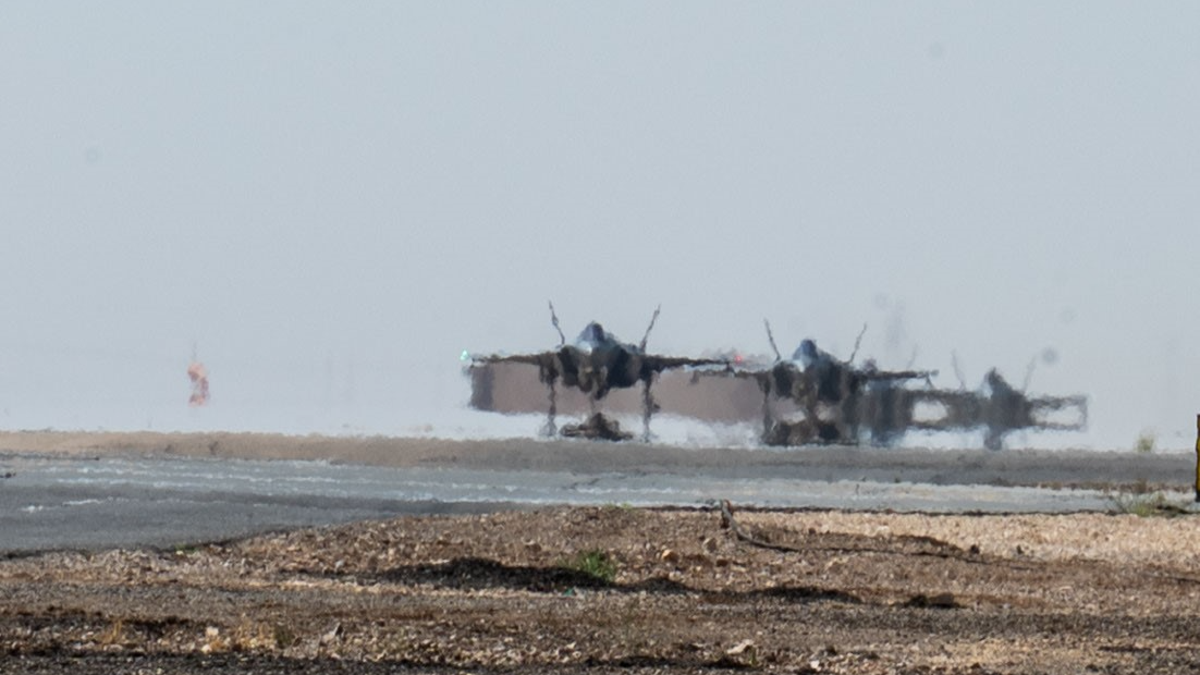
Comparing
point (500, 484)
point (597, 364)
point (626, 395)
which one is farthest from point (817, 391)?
point (500, 484)

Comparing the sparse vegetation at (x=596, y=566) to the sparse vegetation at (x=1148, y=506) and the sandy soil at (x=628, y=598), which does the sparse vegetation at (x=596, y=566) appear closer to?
the sandy soil at (x=628, y=598)

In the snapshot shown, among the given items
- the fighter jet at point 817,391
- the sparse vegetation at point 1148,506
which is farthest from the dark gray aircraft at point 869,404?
the sparse vegetation at point 1148,506

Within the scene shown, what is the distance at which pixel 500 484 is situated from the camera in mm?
40969

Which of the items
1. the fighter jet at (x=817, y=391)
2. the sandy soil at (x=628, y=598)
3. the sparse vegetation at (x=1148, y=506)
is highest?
the fighter jet at (x=817, y=391)

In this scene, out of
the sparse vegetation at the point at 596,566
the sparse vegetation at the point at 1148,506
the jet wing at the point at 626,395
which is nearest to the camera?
the sparse vegetation at the point at 596,566

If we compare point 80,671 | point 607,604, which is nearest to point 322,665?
point 80,671

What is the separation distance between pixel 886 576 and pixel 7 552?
799cm

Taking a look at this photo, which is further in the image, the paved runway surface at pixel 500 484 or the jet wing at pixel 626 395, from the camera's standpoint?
the jet wing at pixel 626 395

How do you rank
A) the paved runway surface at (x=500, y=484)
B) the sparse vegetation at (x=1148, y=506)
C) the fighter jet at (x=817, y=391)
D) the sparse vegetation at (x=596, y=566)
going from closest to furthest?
the sparse vegetation at (x=596, y=566) → the paved runway surface at (x=500, y=484) → the sparse vegetation at (x=1148, y=506) → the fighter jet at (x=817, y=391)

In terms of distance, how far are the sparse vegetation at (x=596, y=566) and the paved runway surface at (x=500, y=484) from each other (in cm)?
452

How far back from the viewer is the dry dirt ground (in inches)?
468

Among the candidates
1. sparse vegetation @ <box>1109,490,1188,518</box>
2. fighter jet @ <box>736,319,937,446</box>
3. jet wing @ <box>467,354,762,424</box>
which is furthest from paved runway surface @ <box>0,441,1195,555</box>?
jet wing @ <box>467,354,762,424</box>

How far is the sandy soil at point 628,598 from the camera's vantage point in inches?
468

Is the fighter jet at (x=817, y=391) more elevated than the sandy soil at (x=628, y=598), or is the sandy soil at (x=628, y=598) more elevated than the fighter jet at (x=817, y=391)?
the fighter jet at (x=817, y=391)
